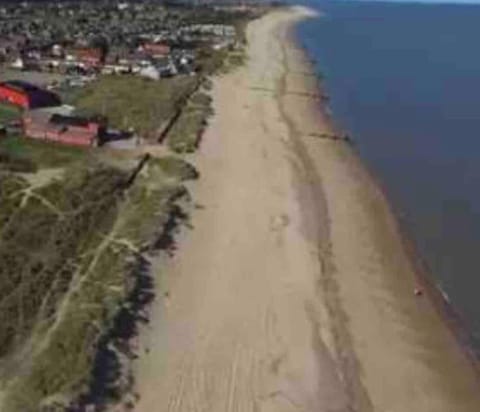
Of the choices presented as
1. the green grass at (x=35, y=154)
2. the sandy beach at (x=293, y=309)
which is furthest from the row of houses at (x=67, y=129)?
the sandy beach at (x=293, y=309)

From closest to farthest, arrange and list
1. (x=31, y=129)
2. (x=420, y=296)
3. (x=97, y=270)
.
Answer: (x=97, y=270)
(x=420, y=296)
(x=31, y=129)

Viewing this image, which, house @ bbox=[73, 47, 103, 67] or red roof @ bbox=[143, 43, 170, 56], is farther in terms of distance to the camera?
red roof @ bbox=[143, 43, 170, 56]

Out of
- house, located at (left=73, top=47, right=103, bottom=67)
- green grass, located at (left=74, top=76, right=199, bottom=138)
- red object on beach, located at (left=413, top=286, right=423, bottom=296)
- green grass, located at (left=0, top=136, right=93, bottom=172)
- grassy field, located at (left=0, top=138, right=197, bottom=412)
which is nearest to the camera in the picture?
grassy field, located at (left=0, top=138, right=197, bottom=412)

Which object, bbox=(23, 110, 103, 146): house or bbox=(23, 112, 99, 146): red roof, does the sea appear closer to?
bbox=(23, 110, 103, 146): house

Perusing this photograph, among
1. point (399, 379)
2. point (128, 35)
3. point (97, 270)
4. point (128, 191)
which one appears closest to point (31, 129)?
point (128, 191)

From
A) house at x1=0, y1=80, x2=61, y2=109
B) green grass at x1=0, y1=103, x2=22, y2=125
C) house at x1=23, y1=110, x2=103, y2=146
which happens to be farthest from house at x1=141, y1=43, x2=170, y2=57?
house at x1=23, y1=110, x2=103, y2=146

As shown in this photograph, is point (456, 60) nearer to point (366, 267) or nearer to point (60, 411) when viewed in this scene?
point (366, 267)
